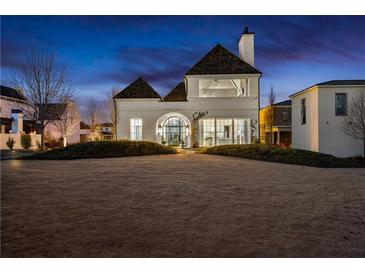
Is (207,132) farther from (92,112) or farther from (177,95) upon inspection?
(92,112)

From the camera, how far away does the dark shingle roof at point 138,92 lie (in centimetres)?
2273

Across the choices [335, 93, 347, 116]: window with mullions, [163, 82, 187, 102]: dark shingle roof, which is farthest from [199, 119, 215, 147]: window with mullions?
[335, 93, 347, 116]: window with mullions

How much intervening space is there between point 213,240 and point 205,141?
18.6 meters

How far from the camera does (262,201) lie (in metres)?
5.89

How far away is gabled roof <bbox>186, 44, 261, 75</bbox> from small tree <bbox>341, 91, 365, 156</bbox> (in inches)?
267

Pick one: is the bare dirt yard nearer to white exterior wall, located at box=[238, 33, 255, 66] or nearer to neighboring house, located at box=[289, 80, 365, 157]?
neighboring house, located at box=[289, 80, 365, 157]

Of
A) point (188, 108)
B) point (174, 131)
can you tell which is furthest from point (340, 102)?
point (174, 131)

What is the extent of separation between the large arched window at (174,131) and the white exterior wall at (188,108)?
2.28 feet

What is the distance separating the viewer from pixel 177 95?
79.2 feet

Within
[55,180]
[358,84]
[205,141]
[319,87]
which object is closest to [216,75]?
[205,141]

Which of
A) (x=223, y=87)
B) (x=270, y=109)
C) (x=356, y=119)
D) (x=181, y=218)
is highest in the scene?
(x=223, y=87)

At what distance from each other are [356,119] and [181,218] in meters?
17.7
